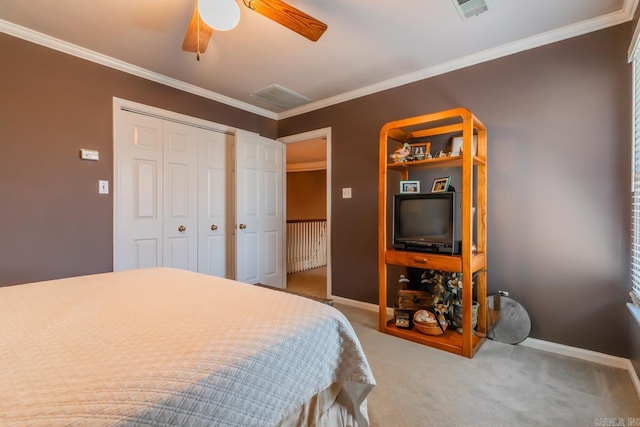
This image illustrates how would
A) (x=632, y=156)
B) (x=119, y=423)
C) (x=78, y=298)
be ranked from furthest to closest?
(x=632, y=156) < (x=78, y=298) < (x=119, y=423)

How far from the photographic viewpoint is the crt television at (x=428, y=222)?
226 centimetres

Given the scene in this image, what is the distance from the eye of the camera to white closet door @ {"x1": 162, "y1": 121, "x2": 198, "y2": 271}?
9.70ft

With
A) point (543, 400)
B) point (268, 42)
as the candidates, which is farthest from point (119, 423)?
point (268, 42)

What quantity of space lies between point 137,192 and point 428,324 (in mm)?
2813

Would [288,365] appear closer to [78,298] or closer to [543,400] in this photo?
[78,298]

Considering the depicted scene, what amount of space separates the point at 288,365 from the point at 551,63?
2.79 metres

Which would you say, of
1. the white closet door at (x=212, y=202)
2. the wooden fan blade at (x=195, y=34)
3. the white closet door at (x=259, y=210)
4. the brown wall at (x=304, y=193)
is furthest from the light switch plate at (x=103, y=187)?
the brown wall at (x=304, y=193)

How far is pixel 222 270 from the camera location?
3.45 meters

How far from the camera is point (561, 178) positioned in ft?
7.20

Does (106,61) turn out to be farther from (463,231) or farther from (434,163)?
(463,231)

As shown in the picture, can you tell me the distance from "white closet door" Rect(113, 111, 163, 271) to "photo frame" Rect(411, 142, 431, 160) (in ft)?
7.98

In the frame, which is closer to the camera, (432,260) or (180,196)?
(432,260)

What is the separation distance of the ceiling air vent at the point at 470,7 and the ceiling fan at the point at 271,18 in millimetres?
967

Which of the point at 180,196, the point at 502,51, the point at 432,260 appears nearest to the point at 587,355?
the point at 432,260
